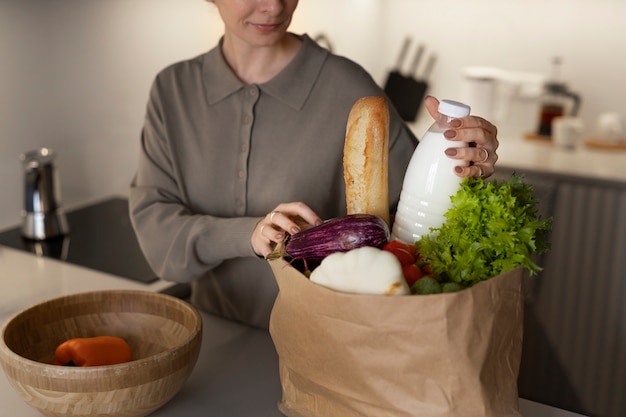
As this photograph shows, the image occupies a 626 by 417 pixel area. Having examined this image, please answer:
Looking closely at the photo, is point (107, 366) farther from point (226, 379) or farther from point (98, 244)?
point (98, 244)

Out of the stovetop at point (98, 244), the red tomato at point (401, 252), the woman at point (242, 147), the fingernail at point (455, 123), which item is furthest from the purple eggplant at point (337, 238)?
the stovetop at point (98, 244)

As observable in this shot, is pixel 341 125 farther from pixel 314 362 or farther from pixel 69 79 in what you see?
pixel 69 79

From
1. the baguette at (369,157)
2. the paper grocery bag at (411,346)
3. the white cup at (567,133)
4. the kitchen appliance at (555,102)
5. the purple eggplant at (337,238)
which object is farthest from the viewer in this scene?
the kitchen appliance at (555,102)

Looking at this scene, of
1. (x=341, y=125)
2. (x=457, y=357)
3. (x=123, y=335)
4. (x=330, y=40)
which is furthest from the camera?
(x=330, y=40)

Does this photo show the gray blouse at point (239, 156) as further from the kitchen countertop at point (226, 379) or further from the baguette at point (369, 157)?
the baguette at point (369, 157)

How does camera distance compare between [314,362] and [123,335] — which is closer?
[314,362]

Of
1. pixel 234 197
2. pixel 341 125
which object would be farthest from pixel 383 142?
pixel 234 197

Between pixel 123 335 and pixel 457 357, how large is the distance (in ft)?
1.85

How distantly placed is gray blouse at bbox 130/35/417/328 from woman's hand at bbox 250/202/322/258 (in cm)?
21

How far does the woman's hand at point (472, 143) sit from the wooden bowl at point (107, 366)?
1.32 ft

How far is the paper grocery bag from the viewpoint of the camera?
2.42 feet

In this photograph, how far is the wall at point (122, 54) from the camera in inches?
77.6

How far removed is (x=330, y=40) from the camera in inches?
107

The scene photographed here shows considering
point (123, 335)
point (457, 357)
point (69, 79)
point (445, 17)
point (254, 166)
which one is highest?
point (445, 17)
